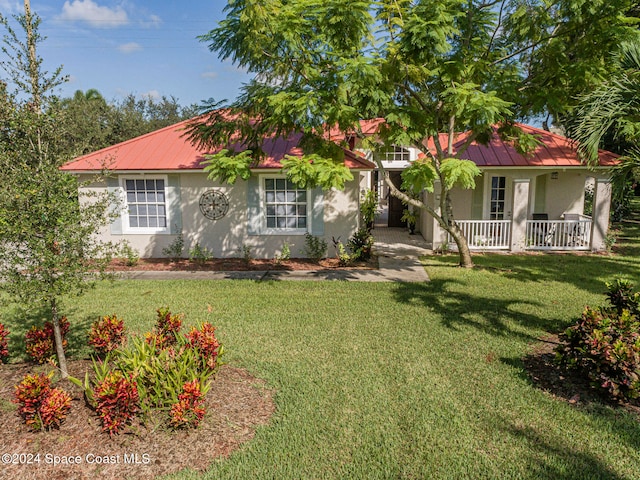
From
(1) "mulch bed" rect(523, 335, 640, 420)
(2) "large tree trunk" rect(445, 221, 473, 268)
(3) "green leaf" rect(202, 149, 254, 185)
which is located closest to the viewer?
(1) "mulch bed" rect(523, 335, 640, 420)

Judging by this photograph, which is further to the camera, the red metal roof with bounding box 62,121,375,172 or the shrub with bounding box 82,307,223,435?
the red metal roof with bounding box 62,121,375,172

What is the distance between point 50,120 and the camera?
4.82m

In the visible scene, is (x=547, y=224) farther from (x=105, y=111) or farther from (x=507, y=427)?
(x=105, y=111)

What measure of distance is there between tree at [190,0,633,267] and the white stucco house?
290 cm

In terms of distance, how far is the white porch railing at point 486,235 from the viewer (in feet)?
46.5

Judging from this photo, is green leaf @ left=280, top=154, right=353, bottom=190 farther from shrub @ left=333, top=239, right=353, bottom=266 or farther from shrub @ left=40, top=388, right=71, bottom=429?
shrub @ left=40, top=388, right=71, bottom=429

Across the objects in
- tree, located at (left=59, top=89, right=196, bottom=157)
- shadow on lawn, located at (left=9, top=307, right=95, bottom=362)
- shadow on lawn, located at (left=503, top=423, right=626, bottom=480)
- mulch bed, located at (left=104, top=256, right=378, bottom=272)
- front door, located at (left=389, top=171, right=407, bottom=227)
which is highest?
tree, located at (left=59, top=89, right=196, bottom=157)

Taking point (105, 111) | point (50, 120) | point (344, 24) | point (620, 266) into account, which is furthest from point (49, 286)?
point (105, 111)

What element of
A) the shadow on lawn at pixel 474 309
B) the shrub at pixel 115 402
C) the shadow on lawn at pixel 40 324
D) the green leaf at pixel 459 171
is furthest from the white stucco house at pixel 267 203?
the shrub at pixel 115 402

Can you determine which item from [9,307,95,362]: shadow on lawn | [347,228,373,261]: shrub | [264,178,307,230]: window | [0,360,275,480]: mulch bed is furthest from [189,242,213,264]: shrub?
[0,360,275,480]: mulch bed

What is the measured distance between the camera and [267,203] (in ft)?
43.0

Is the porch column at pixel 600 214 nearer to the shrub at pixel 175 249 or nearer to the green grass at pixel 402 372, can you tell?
the green grass at pixel 402 372

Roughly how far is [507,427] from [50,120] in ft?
19.7

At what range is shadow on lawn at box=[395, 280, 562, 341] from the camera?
731cm
